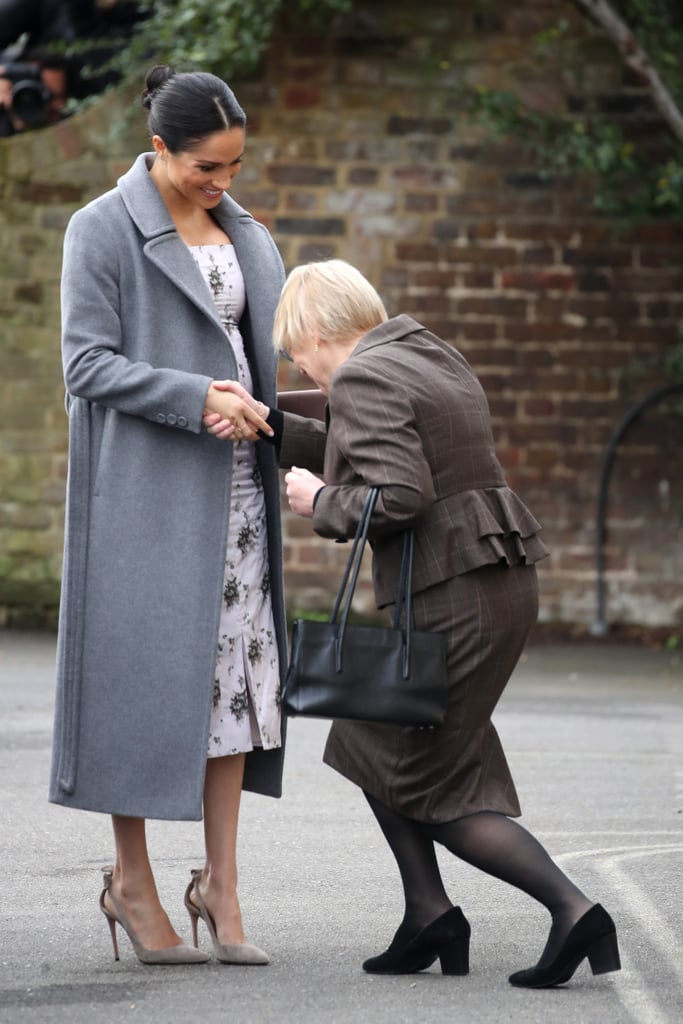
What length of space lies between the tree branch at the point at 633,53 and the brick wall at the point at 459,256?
0.73 metres

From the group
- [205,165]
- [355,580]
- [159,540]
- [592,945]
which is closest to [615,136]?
[205,165]

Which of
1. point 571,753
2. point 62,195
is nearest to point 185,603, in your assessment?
point 571,753

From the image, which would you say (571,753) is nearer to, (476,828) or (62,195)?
(476,828)

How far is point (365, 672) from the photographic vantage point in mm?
3779

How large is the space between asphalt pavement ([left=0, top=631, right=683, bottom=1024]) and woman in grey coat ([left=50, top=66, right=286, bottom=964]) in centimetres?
26

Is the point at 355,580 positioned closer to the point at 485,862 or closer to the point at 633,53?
the point at 485,862

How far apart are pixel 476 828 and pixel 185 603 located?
85 cm

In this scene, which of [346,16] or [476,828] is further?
[346,16]

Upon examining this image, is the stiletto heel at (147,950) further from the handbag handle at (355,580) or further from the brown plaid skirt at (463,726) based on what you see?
the handbag handle at (355,580)

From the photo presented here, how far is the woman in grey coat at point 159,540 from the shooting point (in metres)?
4.12

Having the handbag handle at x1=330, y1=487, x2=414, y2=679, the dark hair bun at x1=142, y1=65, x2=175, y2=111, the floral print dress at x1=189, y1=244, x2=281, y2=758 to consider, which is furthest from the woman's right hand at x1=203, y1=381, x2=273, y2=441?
the dark hair bun at x1=142, y1=65, x2=175, y2=111

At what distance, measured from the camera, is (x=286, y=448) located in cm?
429

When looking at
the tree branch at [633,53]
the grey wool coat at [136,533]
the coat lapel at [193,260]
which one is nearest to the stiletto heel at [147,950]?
the grey wool coat at [136,533]

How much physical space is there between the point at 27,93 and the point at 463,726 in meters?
9.55
